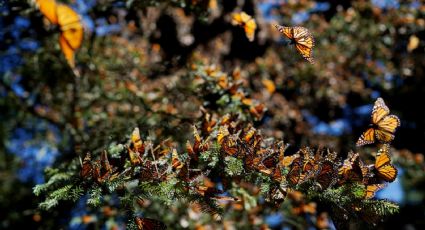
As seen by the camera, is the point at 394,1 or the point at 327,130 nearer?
the point at 394,1

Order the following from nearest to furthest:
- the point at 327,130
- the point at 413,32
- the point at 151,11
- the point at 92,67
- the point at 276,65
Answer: the point at 92,67 → the point at 413,32 → the point at 151,11 → the point at 327,130 → the point at 276,65

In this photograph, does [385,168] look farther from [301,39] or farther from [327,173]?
[301,39]

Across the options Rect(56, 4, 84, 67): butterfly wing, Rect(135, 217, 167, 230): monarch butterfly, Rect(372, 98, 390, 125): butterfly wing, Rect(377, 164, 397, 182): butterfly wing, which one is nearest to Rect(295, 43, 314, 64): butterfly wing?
Rect(372, 98, 390, 125): butterfly wing

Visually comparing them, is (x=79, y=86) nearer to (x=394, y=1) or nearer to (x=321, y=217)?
(x=321, y=217)

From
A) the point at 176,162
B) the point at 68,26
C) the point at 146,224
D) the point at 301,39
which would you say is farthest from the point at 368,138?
the point at 68,26

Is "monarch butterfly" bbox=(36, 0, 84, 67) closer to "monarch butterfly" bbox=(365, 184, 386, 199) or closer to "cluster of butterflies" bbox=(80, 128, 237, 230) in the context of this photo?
"cluster of butterflies" bbox=(80, 128, 237, 230)

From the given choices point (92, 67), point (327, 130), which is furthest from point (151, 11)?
point (327, 130)

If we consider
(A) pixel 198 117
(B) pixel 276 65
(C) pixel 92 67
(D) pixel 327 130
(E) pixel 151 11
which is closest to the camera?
(A) pixel 198 117
